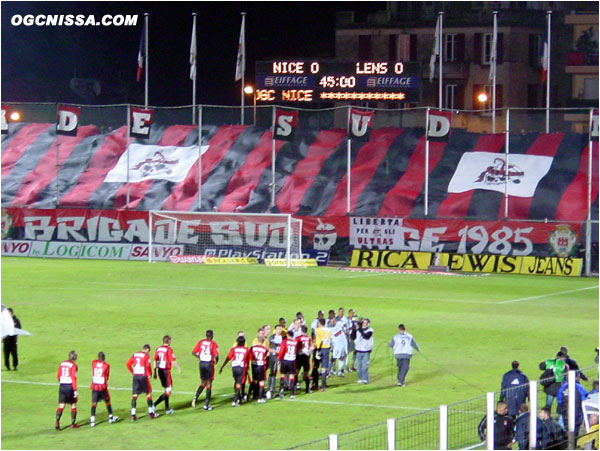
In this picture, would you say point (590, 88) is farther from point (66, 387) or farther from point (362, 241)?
point (66, 387)

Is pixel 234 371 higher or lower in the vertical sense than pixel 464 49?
lower

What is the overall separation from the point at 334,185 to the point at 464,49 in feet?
90.4

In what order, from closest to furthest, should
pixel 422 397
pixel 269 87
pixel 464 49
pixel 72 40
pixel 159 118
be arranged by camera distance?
pixel 422 397 < pixel 269 87 < pixel 159 118 < pixel 464 49 < pixel 72 40

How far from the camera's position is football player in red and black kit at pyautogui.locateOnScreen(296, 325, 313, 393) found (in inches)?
1041

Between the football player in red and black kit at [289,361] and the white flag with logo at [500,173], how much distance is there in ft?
116

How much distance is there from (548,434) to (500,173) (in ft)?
139

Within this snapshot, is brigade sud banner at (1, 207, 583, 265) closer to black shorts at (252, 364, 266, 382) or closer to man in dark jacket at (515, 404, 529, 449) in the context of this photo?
black shorts at (252, 364, 266, 382)

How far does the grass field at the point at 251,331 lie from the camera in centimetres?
2358

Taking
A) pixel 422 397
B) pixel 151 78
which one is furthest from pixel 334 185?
pixel 151 78

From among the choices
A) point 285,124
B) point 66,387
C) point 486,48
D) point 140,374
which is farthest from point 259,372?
point 486,48

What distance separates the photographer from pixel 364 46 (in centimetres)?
9044

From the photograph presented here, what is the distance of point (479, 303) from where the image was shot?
4419cm

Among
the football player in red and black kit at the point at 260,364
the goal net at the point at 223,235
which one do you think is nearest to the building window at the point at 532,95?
the goal net at the point at 223,235

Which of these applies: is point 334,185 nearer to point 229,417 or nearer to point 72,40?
point 229,417
